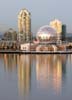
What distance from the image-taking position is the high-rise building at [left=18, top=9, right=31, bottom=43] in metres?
86.2

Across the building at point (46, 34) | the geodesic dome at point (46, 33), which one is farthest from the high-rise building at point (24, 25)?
the building at point (46, 34)

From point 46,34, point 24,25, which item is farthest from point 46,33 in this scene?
point 24,25

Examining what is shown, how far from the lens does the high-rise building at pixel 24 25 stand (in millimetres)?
86162

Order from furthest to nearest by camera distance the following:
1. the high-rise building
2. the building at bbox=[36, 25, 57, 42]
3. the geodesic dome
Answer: the high-rise building
the building at bbox=[36, 25, 57, 42]
the geodesic dome

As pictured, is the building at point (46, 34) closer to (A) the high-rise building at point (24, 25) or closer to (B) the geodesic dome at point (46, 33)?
(B) the geodesic dome at point (46, 33)

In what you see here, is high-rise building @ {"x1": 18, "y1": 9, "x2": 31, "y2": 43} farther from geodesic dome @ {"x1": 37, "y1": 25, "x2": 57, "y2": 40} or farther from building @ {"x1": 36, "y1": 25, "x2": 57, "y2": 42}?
building @ {"x1": 36, "y1": 25, "x2": 57, "y2": 42}

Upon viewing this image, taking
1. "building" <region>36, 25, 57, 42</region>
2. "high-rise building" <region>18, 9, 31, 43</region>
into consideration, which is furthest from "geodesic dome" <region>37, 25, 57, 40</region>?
"high-rise building" <region>18, 9, 31, 43</region>

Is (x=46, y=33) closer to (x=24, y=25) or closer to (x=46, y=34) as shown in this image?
(x=46, y=34)

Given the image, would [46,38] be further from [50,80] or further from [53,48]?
[50,80]

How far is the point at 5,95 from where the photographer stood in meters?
12.9

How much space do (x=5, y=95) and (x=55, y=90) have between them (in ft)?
6.08

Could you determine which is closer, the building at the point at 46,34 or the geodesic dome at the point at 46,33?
the geodesic dome at the point at 46,33

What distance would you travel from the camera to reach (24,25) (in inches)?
3575

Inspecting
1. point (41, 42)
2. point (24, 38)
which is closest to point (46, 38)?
point (41, 42)
